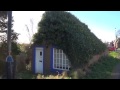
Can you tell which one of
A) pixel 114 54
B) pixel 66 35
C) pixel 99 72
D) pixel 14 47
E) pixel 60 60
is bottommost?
pixel 99 72

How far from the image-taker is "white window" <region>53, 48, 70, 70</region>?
17639 millimetres

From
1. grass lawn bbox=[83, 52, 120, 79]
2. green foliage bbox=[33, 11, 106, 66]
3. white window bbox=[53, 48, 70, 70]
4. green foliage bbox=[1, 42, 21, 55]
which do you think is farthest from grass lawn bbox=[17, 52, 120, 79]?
white window bbox=[53, 48, 70, 70]

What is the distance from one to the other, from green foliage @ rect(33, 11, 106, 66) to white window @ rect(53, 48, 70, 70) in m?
0.44

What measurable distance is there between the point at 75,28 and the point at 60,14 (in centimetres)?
161

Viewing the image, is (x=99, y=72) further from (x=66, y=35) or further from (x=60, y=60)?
(x=66, y=35)

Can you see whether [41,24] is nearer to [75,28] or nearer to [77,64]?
[75,28]

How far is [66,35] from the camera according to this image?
17359 millimetres

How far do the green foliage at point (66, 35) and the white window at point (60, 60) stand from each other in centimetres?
44

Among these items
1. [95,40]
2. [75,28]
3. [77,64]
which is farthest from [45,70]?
[95,40]

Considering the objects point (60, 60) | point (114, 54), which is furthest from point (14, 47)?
point (114, 54)

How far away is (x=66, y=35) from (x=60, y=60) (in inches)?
80.1

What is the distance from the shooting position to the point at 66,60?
700 inches

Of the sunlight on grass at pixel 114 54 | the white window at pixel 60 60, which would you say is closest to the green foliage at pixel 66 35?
the white window at pixel 60 60

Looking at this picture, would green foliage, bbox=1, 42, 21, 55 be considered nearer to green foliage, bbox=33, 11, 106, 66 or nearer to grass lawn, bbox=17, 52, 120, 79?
green foliage, bbox=33, 11, 106, 66
